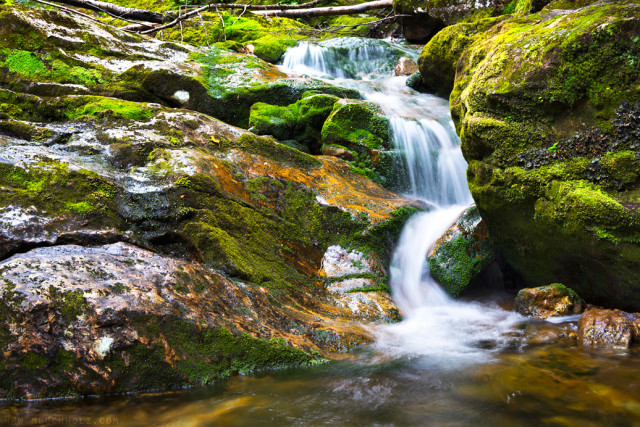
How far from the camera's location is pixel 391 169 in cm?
824

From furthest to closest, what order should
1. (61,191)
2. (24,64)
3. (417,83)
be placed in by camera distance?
(417,83)
(24,64)
(61,191)

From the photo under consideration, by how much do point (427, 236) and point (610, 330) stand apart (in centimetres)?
298

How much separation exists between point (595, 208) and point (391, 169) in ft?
Answer: 14.6

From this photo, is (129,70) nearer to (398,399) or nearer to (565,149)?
(565,149)

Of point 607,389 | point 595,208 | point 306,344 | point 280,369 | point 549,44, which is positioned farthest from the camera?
point 549,44

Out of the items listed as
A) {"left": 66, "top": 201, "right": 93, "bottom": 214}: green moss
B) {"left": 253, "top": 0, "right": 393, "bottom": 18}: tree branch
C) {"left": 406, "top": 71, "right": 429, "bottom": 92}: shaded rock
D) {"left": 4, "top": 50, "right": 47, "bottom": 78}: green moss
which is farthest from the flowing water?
{"left": 253, "top": 0, "right": 393, "bottom": 18}: tree branch

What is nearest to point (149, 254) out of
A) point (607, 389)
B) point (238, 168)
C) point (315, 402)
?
point (315, 402)

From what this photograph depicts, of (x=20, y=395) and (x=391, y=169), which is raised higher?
(x=391, y=169)

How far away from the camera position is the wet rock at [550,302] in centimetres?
478

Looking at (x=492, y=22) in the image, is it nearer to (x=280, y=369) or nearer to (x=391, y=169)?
(x=391, y=169)

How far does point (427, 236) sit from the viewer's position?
656 cm

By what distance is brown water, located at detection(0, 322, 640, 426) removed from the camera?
Result: 8.10ft

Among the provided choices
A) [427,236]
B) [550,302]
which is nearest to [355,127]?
[427,236]

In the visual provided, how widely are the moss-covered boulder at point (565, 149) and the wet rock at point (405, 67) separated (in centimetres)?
838
